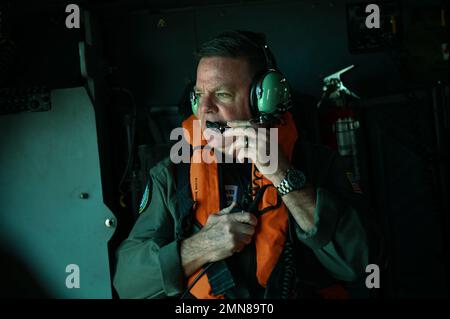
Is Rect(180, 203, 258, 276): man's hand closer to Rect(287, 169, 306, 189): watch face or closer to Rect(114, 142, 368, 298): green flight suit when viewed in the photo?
Rect(114, 142, 368, 298): green flight suit

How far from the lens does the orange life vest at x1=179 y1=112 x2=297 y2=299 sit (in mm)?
1653

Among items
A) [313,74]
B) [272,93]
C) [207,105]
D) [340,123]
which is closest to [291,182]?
[272,93]

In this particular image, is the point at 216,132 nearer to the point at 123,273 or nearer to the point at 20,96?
the point at 123,273

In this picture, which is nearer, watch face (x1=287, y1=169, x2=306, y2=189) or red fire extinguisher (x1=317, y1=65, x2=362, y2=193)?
watch face (x1=287, y1=169, x2=306, y2=189)

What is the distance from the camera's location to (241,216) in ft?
5.43

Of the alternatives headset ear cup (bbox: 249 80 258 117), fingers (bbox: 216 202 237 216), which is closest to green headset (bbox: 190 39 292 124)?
headset ear cup (bbox: 249 80 258 117)

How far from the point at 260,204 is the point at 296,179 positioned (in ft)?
0.64

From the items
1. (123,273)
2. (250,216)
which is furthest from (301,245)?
(123,273)

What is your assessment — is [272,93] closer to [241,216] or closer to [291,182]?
[291,182]

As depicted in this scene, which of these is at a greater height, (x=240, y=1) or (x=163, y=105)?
(x=240, y=1)

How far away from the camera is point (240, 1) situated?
268cm

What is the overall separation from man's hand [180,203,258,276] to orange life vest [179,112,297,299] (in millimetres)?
55
